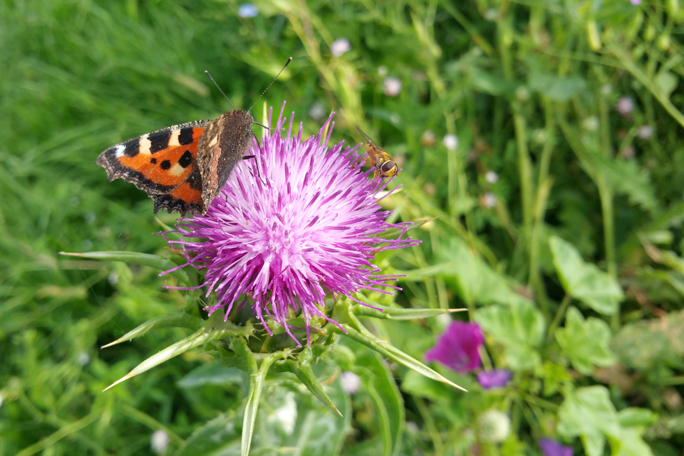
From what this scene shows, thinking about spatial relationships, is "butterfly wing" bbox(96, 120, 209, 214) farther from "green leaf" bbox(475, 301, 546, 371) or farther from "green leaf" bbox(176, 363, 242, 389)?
"green leaf" bbox(475, 301, 546, 371)

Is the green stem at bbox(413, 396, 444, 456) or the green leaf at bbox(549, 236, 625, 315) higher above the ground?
the green leaf at bbox(549, 236, 625, 315)

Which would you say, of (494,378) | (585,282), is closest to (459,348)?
(494,378)

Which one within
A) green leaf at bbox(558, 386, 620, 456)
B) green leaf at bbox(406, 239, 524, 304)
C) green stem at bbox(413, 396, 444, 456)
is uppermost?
green leaf at bbox(406, 239, 524, 304)

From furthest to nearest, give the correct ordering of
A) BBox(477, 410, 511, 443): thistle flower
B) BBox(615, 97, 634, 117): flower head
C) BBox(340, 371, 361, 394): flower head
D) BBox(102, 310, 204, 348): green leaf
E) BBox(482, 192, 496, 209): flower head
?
BBox(615, 97, 634, 117): flower head < BBox(482, 192, 496, 209): flower head < BBox(340, 371, 361, 394): flower head < BBox(477, 410, 511, 443): thistle flower < BBox(102, 310, 204, 348): green leaf

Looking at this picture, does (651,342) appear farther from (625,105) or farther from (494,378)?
(625,105)

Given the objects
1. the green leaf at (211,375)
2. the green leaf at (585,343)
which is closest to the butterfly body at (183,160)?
the green leaf at (211,375)

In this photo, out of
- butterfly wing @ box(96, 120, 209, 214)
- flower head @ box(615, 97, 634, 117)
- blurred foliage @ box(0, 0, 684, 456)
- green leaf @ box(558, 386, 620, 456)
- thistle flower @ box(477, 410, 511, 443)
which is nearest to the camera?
butterfly wing @ box(96, 120, 209, 214)

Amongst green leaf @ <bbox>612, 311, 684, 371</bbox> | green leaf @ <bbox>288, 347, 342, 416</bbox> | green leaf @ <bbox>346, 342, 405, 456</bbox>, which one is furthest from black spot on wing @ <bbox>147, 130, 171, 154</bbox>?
green leaf @ <bbox>612, 311, 684, 371</bbox>
